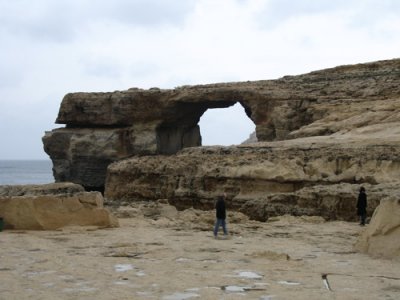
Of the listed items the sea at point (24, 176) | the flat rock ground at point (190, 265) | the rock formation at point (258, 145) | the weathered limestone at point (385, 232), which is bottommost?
the sea at point (24, 176)

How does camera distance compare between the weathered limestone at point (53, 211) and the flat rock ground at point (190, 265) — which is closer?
the flat rock ground at point (190, 265)

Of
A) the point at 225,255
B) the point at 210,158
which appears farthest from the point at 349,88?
the point at 225,255

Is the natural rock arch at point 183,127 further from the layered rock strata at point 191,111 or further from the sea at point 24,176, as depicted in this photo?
the sea at point 24,176

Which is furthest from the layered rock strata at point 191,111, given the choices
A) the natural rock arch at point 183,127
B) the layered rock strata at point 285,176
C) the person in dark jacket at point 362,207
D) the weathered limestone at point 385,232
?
the weathered limestone at point 385,232

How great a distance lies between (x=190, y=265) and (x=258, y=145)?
1220 centimetres

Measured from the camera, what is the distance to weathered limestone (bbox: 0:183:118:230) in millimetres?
13422

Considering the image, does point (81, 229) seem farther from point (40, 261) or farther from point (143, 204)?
point (143, 204)

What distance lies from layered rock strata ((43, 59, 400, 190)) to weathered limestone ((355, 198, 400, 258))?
41.1ft

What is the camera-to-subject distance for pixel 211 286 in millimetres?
7262

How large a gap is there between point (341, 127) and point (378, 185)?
22.3 feet

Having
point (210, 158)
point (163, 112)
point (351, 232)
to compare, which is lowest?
point (351, 232)

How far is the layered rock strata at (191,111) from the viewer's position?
25.6 metres

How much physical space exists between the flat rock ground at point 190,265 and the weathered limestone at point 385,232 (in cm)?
30

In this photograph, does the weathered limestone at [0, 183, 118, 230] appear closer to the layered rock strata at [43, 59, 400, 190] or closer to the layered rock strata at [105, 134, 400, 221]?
the layered rock strata at [105, 134, 400, 221]
